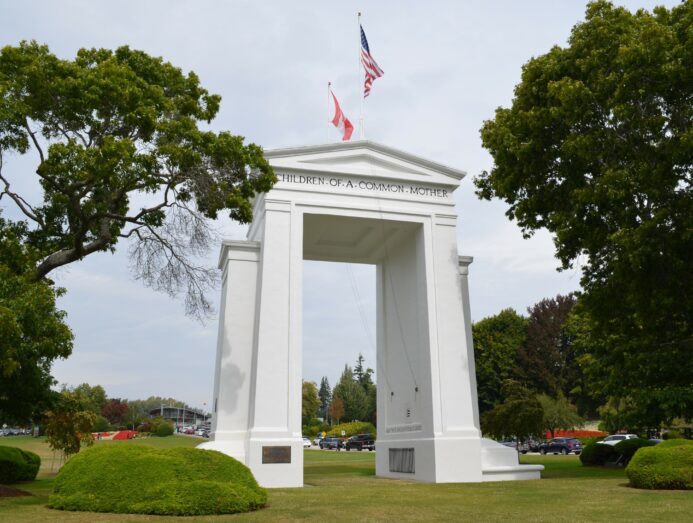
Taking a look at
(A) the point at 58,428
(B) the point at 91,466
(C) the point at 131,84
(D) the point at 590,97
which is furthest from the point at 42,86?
(A) the point at 58,428

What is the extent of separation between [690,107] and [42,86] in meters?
16.8

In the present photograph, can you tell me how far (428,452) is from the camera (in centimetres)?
2022

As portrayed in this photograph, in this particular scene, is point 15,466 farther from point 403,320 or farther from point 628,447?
point 628,447

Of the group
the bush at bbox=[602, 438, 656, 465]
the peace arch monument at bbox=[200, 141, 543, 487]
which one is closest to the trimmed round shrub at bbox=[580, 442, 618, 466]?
the bush at bbox=[602, 438, 656, 465]

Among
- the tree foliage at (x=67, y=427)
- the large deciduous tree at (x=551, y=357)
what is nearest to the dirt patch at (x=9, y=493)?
the tree foliage at (x=67, y=427)

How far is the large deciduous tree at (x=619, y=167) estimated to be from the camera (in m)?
17.0

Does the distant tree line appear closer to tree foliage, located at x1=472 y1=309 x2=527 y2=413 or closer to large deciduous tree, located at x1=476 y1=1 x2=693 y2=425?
tree foliage, located at x1=472 y1=309 x2=527 y2=413

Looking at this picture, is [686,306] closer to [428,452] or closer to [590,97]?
[590,97]

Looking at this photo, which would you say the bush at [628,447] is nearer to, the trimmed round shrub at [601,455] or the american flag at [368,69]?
the trimmed round shrub at [601,455]

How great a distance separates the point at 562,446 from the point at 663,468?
109ft

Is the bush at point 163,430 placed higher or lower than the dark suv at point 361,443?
higher

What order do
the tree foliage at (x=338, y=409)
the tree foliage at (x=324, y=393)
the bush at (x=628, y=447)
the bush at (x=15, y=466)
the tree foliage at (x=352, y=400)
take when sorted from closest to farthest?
the bush at (x=15, y=466) < the bush at (x=628, y=447) < the tree foliage at (x=352, y=400) < the tree foliage at (x=338, y=409) < the tree foliage at (x=324, y=393)

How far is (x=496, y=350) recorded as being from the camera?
6353cm

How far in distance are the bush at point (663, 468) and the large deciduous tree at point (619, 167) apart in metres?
4.81
